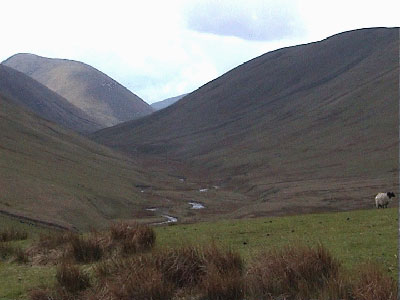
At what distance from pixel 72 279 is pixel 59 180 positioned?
6988 centimetres

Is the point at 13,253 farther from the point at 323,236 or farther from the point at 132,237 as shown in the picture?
the point at 323,236

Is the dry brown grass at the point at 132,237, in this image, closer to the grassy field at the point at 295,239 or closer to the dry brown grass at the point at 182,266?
the grassy field at the point at 295,239

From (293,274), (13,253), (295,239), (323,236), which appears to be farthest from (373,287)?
(13,253)

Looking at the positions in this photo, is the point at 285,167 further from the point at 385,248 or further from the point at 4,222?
the point at 385,248

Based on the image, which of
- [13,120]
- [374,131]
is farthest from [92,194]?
[374,131]

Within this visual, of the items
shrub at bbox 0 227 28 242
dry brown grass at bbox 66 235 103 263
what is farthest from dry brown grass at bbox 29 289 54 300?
shrub at bbox 0 227 28 242

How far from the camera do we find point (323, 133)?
152500mm

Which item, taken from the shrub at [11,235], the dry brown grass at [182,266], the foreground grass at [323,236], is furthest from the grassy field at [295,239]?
the shrub at [11,235]

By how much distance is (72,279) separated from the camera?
40.3 feet

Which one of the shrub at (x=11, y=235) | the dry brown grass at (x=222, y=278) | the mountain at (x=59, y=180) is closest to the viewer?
the dry brown grass at (x=222, y=278)

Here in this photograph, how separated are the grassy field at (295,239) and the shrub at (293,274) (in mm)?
1264

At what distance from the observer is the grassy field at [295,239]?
13289mm

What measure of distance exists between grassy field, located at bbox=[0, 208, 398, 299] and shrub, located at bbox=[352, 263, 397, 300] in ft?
4.71

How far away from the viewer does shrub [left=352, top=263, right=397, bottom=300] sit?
920cm
